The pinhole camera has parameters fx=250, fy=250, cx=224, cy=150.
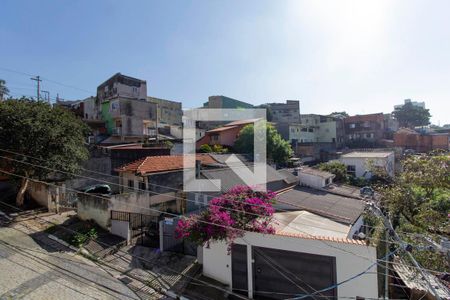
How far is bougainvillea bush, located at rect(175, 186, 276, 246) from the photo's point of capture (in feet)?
28.9

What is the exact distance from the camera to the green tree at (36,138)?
44.1ft

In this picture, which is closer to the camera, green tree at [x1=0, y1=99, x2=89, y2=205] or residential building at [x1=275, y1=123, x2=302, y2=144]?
green tree at [x1=0, y1=99, x2=89, y2=205]

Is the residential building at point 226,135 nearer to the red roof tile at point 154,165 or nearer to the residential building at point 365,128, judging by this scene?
the red roof tile at point 154,165

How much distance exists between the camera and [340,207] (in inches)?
576

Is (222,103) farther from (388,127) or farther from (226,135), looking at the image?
(388,127)

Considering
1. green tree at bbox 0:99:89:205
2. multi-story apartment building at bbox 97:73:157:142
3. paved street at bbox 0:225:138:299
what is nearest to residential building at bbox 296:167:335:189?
paved street at bbox 0:225:138:299

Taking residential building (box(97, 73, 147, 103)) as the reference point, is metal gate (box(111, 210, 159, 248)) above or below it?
below

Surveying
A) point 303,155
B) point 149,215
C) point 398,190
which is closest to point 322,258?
point 398,190

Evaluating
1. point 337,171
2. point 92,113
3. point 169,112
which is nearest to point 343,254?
point 337,171

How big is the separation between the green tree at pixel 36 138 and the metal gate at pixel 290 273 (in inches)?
492

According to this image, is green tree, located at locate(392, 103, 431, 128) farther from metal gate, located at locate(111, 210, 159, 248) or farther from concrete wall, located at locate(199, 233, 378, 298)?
metal gate, located at locate(111, 210, 159, 248)

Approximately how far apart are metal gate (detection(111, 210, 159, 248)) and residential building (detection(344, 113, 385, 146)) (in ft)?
155

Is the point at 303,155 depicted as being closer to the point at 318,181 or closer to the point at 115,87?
the point at 318,181

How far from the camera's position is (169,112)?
1908 inches
